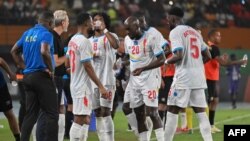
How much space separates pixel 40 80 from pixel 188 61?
253 cm

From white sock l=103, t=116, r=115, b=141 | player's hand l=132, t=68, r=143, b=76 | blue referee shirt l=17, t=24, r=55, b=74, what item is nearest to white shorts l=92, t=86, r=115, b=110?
white sock l=103, t=116, r=115, b=141

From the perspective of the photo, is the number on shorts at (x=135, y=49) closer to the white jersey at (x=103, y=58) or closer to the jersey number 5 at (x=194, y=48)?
the white jersey at (x=103, y=58)

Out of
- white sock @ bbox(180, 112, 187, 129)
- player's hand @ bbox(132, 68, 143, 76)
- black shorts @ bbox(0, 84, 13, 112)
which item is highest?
player's hand @ bbox(132, 68, 143, 76)

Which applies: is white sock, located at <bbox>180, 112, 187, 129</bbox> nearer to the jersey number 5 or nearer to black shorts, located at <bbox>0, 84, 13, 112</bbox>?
the jersey number 5

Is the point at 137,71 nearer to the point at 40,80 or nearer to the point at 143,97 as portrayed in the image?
the point at 143,97

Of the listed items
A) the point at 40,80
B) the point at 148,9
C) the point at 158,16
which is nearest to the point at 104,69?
the point at 40,80

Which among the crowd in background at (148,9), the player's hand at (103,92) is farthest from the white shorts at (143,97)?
the crowd in background at (148,9)

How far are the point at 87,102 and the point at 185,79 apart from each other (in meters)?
1.78

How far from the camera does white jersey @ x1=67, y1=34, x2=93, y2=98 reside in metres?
12.3

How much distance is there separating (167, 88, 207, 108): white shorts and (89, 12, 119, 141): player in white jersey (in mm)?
1138

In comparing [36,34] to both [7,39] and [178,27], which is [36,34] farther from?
[7,39]

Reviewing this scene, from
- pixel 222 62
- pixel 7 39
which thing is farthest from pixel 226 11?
pixel 222 62

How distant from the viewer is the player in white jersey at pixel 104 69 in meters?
13.4

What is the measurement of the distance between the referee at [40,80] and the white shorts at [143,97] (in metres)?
1.69
